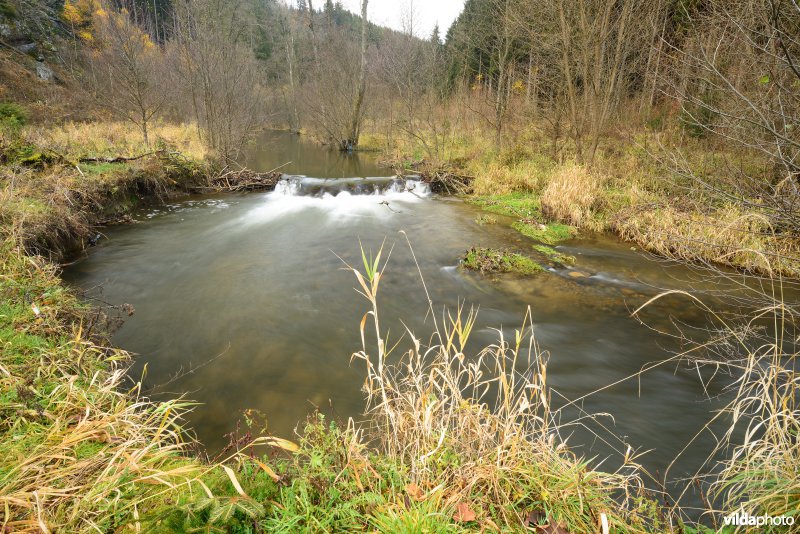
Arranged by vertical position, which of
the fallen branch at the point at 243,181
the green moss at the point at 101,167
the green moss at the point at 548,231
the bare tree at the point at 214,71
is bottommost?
the green moss at the point at 548,231

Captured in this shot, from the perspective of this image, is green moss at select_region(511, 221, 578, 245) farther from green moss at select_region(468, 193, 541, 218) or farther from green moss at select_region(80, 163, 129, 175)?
green moss at select_region(80, 163, 129, 175)

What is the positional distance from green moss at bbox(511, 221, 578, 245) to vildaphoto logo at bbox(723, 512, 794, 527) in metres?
6.49

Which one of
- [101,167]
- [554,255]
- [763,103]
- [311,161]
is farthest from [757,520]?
[311,161]

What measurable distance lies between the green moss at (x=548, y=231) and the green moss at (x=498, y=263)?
1507mm

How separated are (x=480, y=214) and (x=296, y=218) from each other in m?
4.96

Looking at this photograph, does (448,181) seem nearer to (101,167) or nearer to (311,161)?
(311,161)

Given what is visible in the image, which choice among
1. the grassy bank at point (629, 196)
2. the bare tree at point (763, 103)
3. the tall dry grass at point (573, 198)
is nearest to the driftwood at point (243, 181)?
the grassy bank at point (629, 196)

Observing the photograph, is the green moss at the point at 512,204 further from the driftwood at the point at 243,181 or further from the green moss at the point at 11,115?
the green moss at the point at 11,115

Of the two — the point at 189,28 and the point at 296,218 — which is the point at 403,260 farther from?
the point at 189,28

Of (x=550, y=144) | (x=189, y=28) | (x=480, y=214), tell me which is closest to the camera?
(x=480, y=214)

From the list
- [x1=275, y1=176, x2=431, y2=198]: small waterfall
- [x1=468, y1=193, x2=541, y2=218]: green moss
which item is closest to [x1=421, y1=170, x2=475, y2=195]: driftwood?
[x1=275, y1=176, x2=431, y2=198]: small waterfall

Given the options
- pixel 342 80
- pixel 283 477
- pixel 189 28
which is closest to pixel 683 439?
pixel 283 477

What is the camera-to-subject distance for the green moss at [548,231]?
26.0 feet

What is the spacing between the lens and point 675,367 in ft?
13.1
